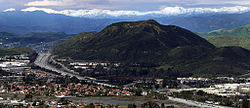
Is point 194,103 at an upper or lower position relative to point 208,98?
lower

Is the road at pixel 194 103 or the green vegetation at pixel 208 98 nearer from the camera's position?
the road at pixel 194 103

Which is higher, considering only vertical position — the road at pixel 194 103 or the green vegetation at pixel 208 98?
the green vegetation at pixel 208 98

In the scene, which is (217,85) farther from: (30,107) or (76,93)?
(30,107)

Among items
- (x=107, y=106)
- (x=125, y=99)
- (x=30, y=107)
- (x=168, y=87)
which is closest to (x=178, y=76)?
(x=168, y=87)

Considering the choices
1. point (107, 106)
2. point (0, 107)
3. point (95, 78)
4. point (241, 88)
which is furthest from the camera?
point (95, 78)

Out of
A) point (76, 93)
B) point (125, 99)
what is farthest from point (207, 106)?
point (76, 93)

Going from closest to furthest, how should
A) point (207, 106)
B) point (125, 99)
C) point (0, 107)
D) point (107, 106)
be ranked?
1. point (0, 107)
2. point (107, 106)
3. point (207, 106)
4. point (125, 99)

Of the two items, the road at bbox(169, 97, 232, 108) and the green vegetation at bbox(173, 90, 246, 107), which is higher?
the green vegetation at bbox(173, 90, 246, 107)

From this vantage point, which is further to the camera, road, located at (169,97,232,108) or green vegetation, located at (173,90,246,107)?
green vegetation, located at (173,90,246,107)

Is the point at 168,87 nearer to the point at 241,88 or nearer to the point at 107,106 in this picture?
the point at 241,88

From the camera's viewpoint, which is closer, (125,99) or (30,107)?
(30,107)

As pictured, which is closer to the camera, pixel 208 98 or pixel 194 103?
pixel 194 103
